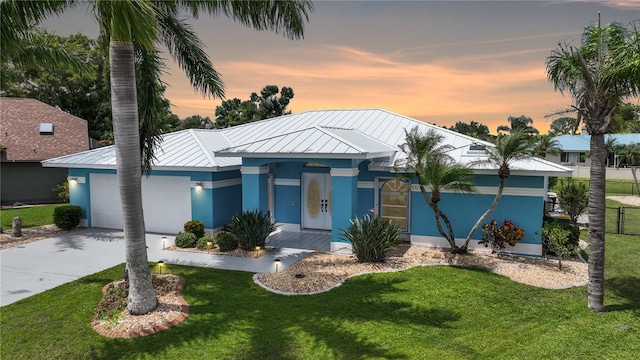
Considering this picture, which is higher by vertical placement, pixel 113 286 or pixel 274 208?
pixel 274 208

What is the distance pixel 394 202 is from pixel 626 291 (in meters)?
7.59

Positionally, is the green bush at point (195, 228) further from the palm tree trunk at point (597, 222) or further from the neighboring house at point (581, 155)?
Answer: the neighboring house at point (581, 155)

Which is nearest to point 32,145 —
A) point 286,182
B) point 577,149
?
point 286,182

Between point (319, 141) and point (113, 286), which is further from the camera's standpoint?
point (319, 141)

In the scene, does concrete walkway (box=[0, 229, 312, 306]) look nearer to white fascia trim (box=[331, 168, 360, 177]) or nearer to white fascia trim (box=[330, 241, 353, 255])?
white fascia trim (box=[330, 241, 353, 255])

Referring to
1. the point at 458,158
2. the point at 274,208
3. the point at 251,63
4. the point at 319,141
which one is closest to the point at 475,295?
the point at 458,158

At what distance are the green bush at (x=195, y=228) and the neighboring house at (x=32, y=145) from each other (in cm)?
1669

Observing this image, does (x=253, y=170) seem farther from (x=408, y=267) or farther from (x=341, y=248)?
(x=408, y=267)

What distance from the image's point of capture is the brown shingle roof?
26.3 meters

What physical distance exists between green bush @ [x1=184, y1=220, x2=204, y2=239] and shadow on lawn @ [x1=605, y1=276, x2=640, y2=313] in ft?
41.7

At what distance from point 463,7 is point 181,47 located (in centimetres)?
903

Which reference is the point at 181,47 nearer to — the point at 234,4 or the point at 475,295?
the point at 234,4

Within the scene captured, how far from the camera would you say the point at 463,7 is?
13.4 metres

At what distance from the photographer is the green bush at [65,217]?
17547 mm
